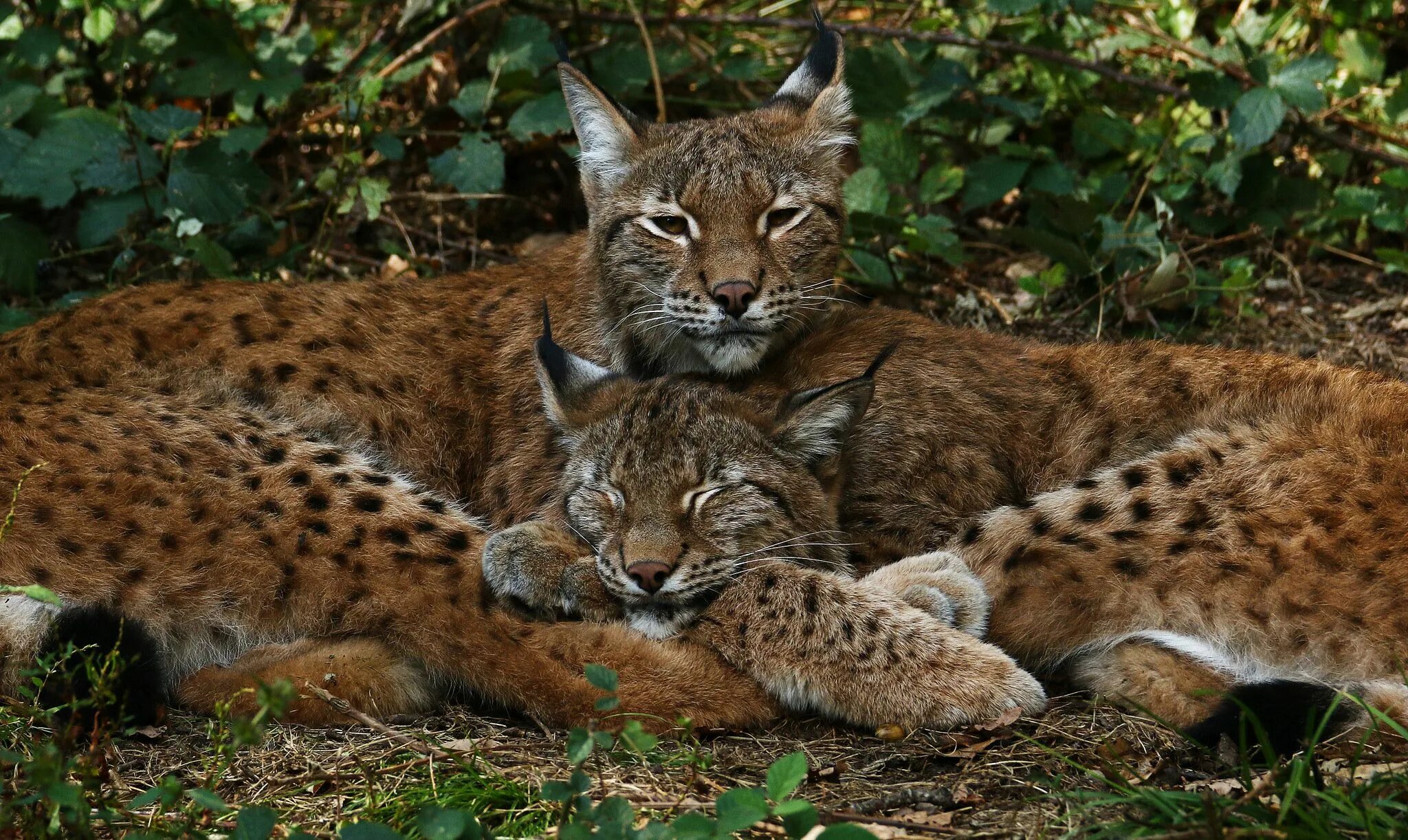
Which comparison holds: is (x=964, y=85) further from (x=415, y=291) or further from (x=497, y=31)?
(x=415, y=291)

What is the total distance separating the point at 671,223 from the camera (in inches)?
190

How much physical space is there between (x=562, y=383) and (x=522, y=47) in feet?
8.85

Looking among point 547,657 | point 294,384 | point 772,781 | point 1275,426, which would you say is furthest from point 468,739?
point 1275,426

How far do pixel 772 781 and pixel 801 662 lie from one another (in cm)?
102

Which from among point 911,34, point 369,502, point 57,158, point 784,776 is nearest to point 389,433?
point 369,502

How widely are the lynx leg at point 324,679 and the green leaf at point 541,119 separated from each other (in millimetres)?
2838

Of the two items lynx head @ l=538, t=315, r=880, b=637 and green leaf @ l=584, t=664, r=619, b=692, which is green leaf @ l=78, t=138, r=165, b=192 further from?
green leaf @ l=584, t=664, r=619, b=692

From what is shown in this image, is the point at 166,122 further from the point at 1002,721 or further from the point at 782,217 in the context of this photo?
the point at 1002,721

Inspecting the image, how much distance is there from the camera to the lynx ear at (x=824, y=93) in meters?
5.18

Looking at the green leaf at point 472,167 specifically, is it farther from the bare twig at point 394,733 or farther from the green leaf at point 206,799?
the green leaf at point 206,799

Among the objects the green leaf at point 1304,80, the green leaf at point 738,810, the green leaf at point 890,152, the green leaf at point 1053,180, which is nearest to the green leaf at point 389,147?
the green leaf at point 890,152

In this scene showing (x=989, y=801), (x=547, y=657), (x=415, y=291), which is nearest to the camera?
(x=989, y=801)

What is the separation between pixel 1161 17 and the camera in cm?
730

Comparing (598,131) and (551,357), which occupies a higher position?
(598,131)
